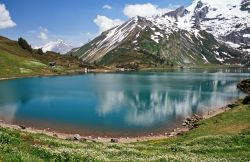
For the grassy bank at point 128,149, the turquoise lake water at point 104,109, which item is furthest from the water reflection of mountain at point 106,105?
the grassy bank at point 128,149

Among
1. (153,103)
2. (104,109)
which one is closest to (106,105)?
(104,109)

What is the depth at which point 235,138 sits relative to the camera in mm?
49469

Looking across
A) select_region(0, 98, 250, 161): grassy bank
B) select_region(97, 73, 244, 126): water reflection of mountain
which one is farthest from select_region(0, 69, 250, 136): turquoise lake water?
select_region(0, 98, 250, 161): grassy bank

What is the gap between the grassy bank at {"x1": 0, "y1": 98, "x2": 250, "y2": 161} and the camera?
83.5 ft

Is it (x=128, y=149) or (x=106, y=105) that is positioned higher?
(x=128, y=149)

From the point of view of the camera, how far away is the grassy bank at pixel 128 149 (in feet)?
83.5

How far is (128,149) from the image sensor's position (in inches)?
1596

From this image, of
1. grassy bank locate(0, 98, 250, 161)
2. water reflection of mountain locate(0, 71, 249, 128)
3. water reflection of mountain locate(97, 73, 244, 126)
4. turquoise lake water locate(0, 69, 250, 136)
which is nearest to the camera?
grassy bank locate(0, 98, 250, 161)

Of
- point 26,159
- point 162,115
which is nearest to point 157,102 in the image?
point 162,115

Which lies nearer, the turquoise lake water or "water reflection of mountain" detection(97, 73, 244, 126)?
the turquoise lake water

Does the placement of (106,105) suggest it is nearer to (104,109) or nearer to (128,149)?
(104,109)

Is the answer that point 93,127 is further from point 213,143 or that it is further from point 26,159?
point 26,159

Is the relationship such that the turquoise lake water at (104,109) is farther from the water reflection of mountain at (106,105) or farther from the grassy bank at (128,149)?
the grassy bank at (128,149)

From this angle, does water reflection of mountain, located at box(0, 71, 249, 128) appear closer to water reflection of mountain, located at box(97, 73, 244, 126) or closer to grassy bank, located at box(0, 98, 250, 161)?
water reflection of mountain, located at box(97, 73, 244, 126)
